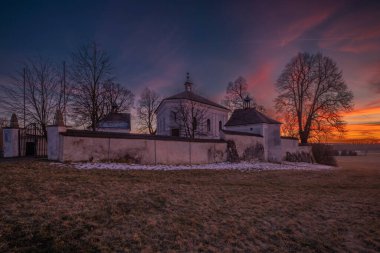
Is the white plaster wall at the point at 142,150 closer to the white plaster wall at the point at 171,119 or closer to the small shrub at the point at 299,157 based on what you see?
the white plaster wall at the point at 171,119

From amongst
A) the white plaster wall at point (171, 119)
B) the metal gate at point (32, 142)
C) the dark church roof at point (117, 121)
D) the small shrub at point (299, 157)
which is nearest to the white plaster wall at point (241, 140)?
the white plaster wall at point (171, 119)

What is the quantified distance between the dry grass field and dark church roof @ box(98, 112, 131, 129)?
2320cm

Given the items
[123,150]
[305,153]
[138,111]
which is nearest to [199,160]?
[123,150]

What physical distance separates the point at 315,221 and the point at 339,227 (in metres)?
0.60

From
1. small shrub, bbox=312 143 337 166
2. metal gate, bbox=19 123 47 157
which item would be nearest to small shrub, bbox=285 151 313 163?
small shrub, bbox=312 143 337 166

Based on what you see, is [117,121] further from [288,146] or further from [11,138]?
[288,146]

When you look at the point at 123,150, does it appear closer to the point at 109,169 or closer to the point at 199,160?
the point at 109,169

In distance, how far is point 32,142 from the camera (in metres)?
17.2

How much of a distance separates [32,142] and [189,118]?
55.7ft

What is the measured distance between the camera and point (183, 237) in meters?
4.96

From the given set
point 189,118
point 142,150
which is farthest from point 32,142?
point 189,118

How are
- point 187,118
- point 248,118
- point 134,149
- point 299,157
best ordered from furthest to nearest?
point 299,157 → point 248,118 → point 187,118 → point 134,149

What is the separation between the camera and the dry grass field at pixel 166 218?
454 centimetres

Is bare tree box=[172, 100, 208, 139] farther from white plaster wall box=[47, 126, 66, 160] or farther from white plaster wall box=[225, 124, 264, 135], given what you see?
white plaster wall box=[47, 126, 66, 160]
